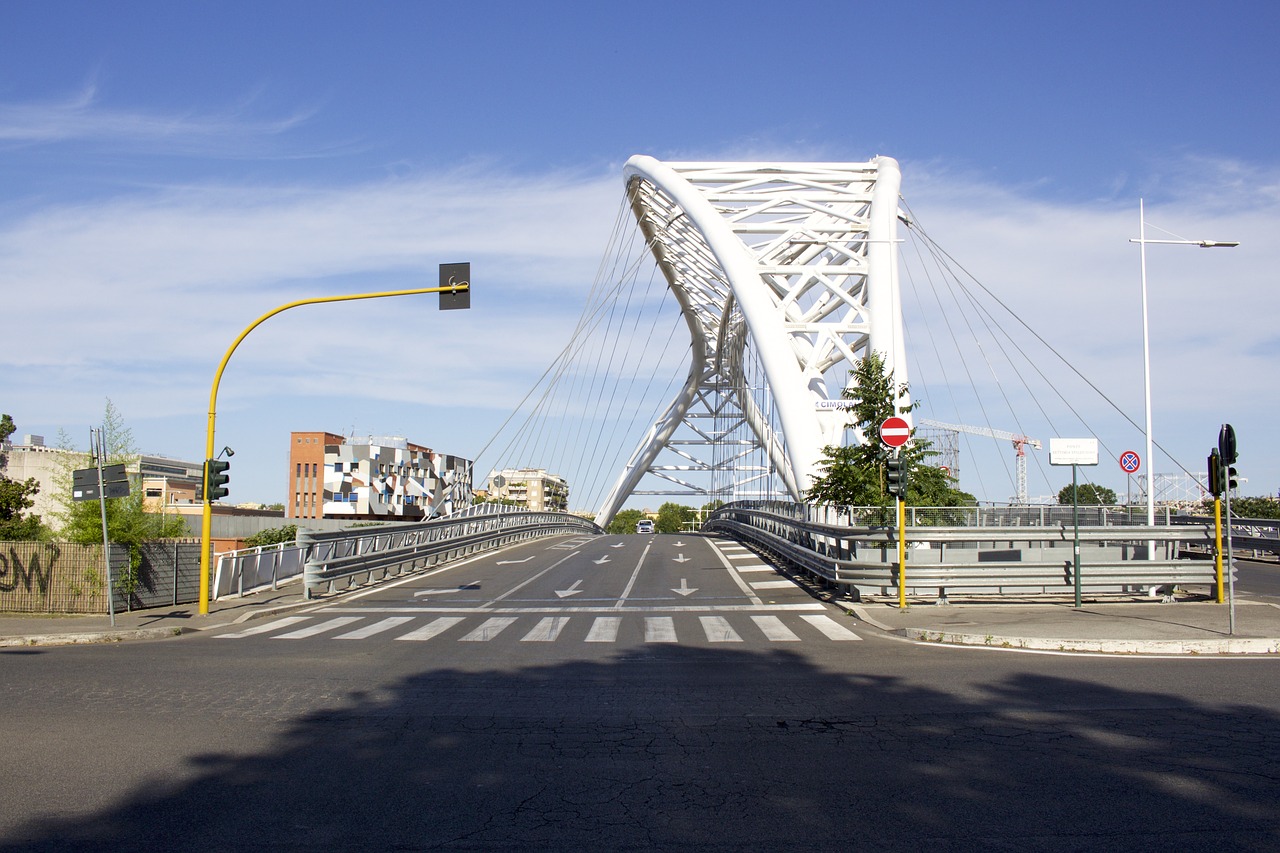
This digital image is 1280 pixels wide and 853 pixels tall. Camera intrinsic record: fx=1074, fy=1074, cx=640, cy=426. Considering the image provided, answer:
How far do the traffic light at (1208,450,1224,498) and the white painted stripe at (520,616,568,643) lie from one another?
10344mm

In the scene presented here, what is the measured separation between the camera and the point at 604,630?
17.2 m

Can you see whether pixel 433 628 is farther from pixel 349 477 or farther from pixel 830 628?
pixel 349 477

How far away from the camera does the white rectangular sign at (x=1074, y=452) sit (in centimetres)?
1864

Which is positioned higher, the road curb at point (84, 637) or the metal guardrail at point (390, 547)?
the metal guardrail at point (390, 547)

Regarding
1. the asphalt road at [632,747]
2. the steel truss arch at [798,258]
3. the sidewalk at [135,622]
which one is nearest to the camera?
the asphalt road at [632,747]

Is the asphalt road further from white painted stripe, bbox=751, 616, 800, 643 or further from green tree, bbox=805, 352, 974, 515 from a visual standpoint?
green tree, bbox=805, 352, 974, 515

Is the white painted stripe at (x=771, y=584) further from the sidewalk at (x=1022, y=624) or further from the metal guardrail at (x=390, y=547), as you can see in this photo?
the metal guardrail at (x=390, y=547)

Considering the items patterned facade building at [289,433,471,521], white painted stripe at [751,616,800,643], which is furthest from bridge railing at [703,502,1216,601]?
patterned facade building at [289,433,471,521]

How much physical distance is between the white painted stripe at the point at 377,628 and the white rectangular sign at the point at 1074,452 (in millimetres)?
11741

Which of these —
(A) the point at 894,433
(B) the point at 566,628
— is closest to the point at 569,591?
(B) the point at 566,628

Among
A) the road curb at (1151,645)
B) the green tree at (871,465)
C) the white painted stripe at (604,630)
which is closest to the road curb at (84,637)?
the white painted stripe at (604,630)

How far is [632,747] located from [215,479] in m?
15.1

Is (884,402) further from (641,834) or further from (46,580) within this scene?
(641,834)

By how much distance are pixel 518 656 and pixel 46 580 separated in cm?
1208
